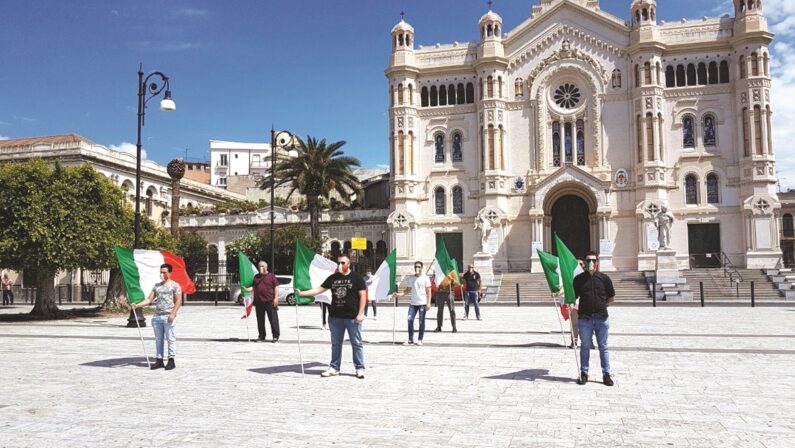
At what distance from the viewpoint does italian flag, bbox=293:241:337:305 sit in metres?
12.1

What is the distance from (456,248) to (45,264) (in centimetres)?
2859

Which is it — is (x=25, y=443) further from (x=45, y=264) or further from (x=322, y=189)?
(x=322, y=189)

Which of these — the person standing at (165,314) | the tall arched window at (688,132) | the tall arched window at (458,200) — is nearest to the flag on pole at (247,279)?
the person standing at (165,314)

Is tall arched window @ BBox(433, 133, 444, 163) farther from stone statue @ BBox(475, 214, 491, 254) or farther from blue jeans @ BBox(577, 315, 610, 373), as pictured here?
blue jeans @ BBox(577, 315, 610, 373)

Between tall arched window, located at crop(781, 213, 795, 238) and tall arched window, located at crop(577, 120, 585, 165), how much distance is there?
37.0 meters

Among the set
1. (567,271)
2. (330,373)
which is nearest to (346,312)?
(330,373)

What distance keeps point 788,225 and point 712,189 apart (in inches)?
1325

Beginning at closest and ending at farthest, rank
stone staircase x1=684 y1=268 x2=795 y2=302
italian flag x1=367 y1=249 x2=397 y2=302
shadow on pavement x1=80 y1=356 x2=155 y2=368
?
shadow on pavement x1=80 y1=356 x2=155 y2=368 → italian flag x1=367 y1=249 x2=397 y2=302 → stone staircase x1=684 y1=268 x2=795 y2=302

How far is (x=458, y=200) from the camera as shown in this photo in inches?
1865

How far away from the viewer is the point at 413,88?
47812 mm

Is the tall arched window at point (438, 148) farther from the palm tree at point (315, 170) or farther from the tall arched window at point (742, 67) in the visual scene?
the tall arched window at point (742, 67)

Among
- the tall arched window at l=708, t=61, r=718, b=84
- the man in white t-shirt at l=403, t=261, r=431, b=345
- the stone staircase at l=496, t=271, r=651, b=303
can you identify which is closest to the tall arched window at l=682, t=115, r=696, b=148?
the tall arched window at l=708, t=61, r=718, b=84

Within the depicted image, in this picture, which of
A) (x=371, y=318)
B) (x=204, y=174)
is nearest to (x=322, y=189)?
(x=371, y=318)

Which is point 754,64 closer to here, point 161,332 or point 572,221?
point 572,221
